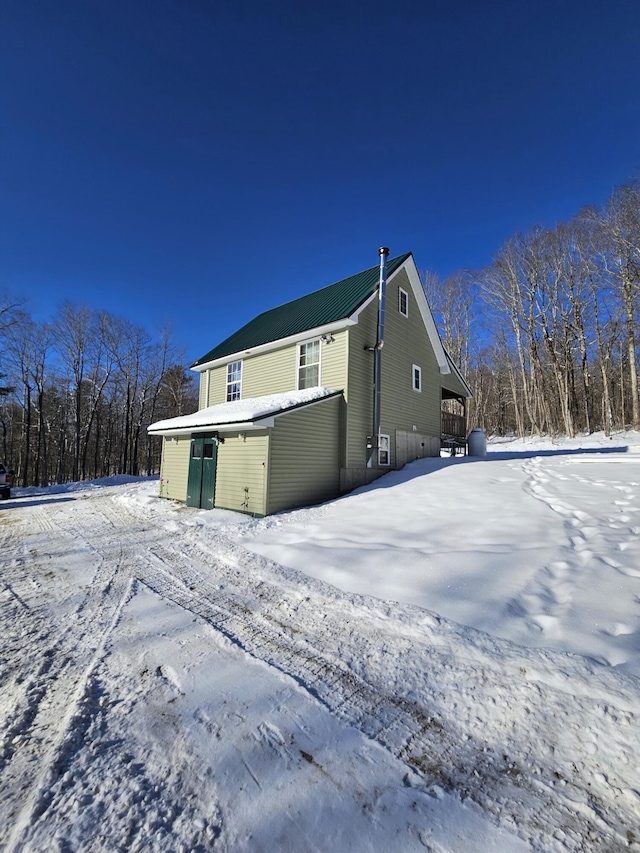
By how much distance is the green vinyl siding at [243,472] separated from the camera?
9.25m

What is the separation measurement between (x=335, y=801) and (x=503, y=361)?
3526 cm

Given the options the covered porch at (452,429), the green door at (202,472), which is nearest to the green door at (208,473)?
the green door at (202,472)

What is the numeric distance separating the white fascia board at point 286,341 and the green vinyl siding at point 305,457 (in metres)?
2.32

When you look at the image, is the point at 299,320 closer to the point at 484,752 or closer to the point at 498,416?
the point at 484,752

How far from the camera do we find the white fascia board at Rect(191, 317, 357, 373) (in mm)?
11507

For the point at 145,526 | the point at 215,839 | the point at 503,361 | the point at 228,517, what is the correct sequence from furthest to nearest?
1. the point at 503,361
2. the point at 228,517
3. the point at 145,526
4. the point at 215,839

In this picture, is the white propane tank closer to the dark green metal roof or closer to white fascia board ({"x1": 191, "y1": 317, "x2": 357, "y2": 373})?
the dark green metal roof

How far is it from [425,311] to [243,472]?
10.7 m

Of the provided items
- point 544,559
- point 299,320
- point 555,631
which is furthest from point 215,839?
point 299,320

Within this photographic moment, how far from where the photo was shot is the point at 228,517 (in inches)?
353

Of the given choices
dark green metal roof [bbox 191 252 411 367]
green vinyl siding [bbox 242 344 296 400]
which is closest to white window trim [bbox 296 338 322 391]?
green vinyl siding [bbox 242 344 296 400]

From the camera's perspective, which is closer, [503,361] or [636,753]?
[636,753]

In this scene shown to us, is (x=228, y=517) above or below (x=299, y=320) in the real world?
below

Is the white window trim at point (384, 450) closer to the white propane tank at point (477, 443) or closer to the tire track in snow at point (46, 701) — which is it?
the white propane tank at point (477, 443)
